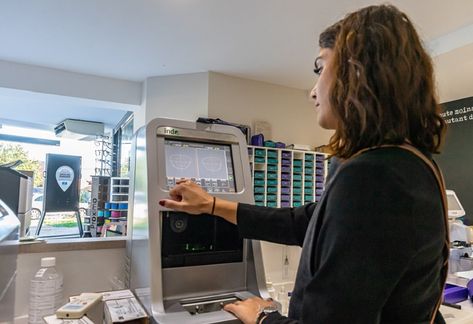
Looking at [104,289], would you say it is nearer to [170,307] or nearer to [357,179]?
[170,307]

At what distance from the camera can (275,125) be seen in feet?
14.2

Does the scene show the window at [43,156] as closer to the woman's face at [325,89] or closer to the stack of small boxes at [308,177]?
the stack of small boxes at [308,177]

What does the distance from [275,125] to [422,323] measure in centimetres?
382

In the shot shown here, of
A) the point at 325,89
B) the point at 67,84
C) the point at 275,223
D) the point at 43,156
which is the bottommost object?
the point at 275,223

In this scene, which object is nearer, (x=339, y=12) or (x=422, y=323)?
(x=422, y=323)

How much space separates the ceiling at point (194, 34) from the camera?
8.41 feet

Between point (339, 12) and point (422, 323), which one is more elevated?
point (339, 12)

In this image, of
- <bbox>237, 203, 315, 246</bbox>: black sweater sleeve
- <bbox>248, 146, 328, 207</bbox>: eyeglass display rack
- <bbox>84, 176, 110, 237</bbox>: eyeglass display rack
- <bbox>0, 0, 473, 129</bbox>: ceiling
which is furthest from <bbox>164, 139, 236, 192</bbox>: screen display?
<bbox>84, 176, 110, 237</bbox>: eyeglass display rack

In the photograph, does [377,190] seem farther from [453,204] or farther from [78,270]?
[453,204]

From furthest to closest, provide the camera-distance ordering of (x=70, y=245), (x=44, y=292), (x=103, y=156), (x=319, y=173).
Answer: (x=103, y=156), (x=319, y=173), (x=70, y=245), (x=44, y=292)

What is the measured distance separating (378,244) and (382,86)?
0.87 feet

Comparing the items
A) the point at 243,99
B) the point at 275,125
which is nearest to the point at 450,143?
the point at 275,125

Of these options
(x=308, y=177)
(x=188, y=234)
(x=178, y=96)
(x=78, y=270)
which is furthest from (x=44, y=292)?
(x=308, y=177)

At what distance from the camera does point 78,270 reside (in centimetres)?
126
